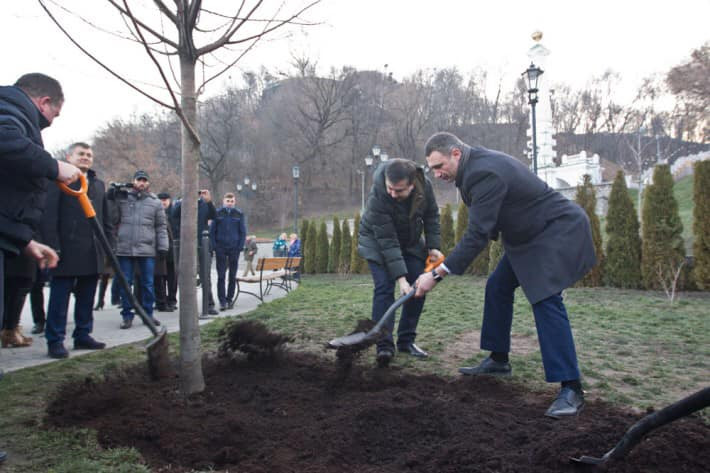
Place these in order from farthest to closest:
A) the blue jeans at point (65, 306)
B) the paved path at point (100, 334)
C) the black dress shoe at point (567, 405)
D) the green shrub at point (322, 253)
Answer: the green shrub at point (322, 253) → the blue jeans at point (65, 306) → the paved path at point (100, 334) → the black dress shoe at point (567, 405)

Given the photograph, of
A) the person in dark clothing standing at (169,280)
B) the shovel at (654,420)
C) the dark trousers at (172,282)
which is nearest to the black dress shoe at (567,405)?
the shovel at (654,420)

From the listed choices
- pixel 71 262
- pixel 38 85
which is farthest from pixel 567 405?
pixel 71 262

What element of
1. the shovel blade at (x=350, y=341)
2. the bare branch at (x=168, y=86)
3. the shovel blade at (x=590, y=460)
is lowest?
the shovel blade at (x=590, y=460)

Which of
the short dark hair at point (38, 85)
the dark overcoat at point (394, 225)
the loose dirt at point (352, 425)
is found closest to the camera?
the loose dirt at point (352, 425)

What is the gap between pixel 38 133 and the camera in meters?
2.84

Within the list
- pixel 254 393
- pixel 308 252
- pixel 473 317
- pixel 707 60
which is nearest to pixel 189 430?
pixel 254 393

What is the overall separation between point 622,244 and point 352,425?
9.74 meters

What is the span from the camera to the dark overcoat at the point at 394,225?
13.9 ft

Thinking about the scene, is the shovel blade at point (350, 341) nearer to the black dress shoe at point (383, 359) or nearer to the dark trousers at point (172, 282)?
the black dress shoe at point (383, 359)

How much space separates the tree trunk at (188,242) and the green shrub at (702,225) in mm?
9655

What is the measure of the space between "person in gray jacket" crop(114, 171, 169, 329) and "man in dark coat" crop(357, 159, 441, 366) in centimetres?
319

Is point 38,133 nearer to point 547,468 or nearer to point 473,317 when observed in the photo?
point 547,468

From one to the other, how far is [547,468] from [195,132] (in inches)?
102

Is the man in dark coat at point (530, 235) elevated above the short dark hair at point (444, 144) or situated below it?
below
